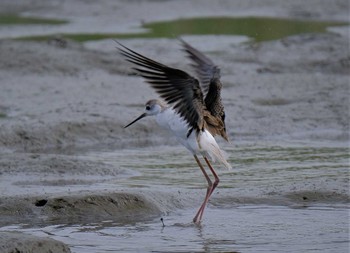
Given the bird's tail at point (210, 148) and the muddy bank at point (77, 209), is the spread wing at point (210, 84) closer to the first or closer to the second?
the bird's tail at point (210, 148)

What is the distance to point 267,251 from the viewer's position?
6.89 m

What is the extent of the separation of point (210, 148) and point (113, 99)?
451 cm

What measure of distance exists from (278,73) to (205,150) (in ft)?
20.9

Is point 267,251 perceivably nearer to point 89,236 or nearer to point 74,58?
point 89,236

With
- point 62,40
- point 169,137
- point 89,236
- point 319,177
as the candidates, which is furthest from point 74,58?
point 89,236

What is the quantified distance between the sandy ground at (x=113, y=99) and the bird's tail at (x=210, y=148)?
2.25 feet

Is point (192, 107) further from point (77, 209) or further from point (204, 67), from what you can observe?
point (77, 209)

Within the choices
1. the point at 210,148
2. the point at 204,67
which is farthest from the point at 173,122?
the point at 204,67

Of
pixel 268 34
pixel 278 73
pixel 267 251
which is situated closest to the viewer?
pixel 267 251

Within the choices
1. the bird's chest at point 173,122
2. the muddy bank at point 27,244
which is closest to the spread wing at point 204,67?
the bird's chest at point 173,122

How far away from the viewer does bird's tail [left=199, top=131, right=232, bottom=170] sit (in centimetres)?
830

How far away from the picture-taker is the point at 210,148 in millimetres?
8312

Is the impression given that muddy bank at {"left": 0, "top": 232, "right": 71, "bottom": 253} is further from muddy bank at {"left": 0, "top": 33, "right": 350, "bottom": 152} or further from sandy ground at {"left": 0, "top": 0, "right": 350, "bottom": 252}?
muddy bank at {"left": 0, "top": 33, "right": 350, "bottom": 152}

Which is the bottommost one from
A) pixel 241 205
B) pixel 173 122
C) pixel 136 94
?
pixel 136 94
